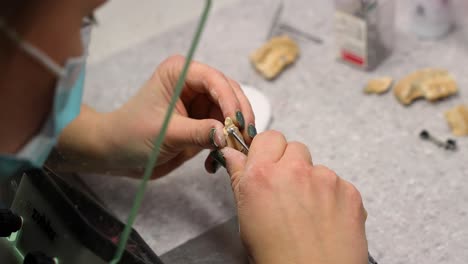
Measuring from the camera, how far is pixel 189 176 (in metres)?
0.98

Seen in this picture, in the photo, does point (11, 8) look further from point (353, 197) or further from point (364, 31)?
point (364, 31)

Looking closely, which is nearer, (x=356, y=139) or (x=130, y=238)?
(x=130, y=238)

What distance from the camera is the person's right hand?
0.67m

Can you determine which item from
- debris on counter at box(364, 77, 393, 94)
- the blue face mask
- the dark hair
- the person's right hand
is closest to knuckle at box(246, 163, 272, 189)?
the person's right hand

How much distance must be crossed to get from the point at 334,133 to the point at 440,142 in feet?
0.56

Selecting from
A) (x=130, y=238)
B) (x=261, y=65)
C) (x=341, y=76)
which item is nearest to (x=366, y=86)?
(x=341, y=76)

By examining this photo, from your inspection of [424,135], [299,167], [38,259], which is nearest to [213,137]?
[299,167]

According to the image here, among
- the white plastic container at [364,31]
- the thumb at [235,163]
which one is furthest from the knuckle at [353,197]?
the white plastic container at [364,31]

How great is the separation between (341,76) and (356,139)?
0.18m

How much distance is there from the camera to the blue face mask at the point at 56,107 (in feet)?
1.71

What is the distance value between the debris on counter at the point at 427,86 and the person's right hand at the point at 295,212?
390mm

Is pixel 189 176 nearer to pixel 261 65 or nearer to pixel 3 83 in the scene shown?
pixel 261 65

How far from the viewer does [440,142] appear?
0.97 metres

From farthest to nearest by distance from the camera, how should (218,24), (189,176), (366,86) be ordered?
(218,24), (366,86), (189,176)
